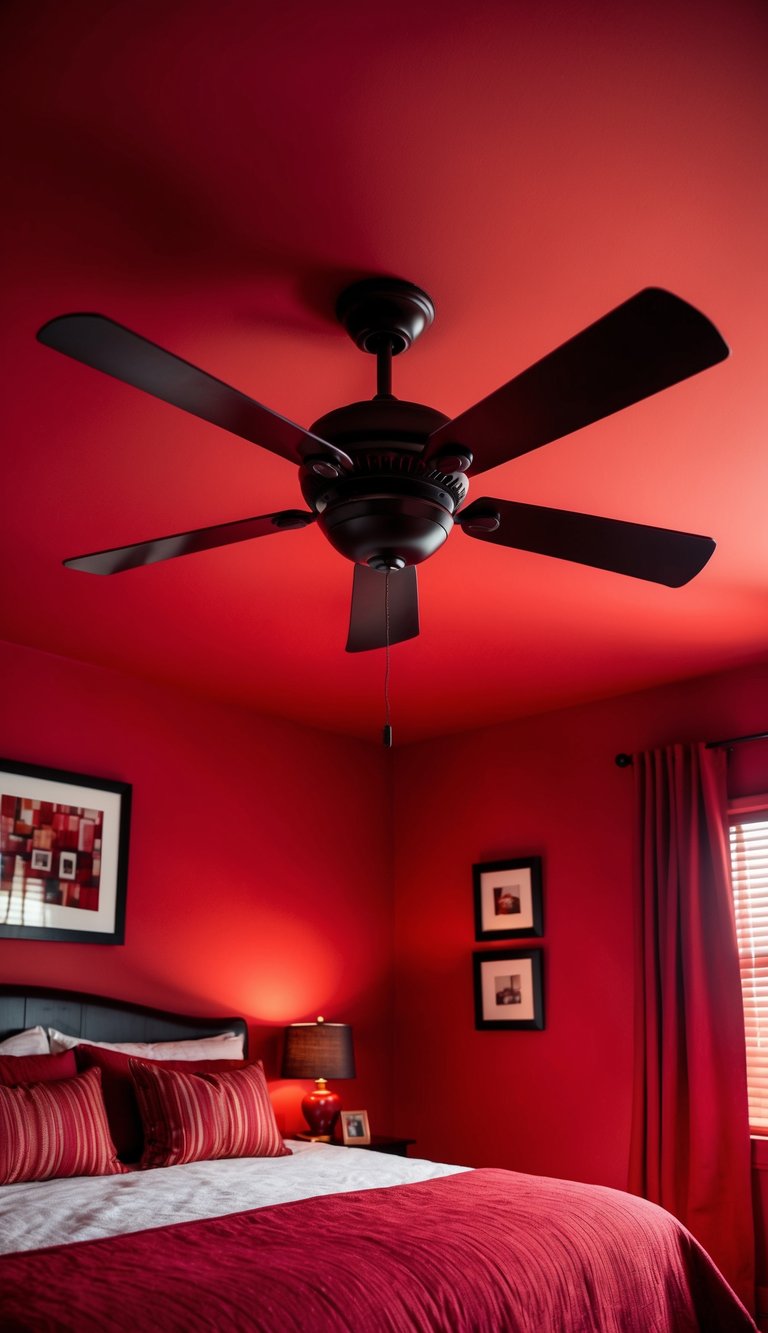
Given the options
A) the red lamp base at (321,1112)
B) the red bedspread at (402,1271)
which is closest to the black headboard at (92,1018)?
the red lamp base at (321,1112)

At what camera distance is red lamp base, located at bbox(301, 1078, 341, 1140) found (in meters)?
4.68

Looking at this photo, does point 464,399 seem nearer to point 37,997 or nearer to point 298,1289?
point 298,1289

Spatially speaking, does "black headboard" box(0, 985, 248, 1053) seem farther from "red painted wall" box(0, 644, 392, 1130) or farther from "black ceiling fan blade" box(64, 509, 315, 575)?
"black ceiling fan blade" box(64, 509, 315, 575)

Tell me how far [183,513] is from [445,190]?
1.46 meters

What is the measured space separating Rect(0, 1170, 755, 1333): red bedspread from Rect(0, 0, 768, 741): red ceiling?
1883mm

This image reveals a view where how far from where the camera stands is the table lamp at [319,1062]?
466 centimetres

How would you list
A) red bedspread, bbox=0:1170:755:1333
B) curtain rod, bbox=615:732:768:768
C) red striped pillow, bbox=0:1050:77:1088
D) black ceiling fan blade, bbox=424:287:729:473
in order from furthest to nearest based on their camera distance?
curtain rod, bbox=615:732:768:768 < red striped pillow, bbox=0:1050:77:1088 < red bedspread, bbox=0:1170:755:1333 < black ceiling fan blade, bbox=424:287:729:473

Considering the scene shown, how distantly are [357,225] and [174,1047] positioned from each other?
3.33 meters

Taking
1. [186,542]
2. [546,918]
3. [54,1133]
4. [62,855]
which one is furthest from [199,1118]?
[186,542]

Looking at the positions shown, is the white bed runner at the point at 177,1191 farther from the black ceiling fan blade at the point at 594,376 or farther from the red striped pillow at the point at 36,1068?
the black ceiling fan blade at the point at 594,376

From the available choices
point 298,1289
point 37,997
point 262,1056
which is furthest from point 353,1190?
point 262,1056

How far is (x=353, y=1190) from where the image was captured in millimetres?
3039

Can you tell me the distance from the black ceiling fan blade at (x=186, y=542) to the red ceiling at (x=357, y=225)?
0.42 metres

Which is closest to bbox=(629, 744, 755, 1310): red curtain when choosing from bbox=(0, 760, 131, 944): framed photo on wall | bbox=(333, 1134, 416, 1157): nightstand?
bbox=(333, 1134, 416, 1157): nightstand
